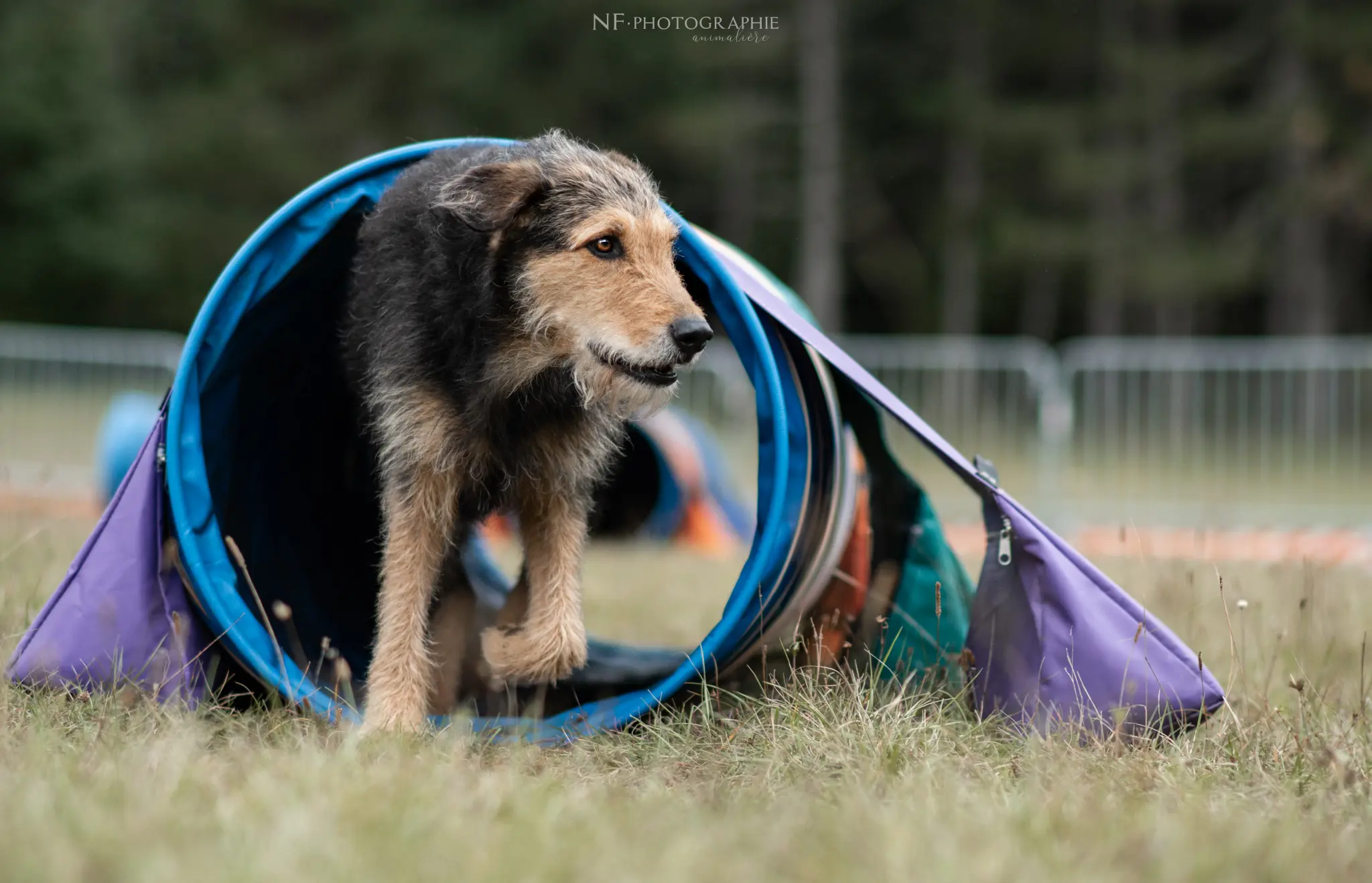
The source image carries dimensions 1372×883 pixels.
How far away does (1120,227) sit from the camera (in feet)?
75.2

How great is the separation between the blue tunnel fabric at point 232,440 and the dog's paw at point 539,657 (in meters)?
0.14

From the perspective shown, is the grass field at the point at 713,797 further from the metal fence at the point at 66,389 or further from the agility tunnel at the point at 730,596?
the metal fence at the point at 66,389

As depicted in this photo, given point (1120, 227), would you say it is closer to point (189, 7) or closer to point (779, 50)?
point (779, 50)

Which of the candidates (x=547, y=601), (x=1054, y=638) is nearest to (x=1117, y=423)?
(x=1054, y=638)

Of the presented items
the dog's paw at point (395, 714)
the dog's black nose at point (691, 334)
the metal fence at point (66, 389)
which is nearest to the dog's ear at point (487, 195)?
the dog's black nose at point (691, 334)

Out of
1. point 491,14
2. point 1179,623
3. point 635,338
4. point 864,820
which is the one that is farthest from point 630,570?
point 491,14

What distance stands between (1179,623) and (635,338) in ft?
8.05

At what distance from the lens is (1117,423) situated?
40.0 ft

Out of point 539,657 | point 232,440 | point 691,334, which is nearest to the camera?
point 691,334

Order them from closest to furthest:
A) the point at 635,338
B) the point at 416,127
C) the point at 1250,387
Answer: the point at 635,338 < the point at 1250,387 < the point at 416,127

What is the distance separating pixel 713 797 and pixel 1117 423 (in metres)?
10.6

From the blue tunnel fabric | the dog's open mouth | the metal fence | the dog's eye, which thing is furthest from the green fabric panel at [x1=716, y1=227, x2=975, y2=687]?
the metal fence

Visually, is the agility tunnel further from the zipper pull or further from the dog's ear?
the dog's ear

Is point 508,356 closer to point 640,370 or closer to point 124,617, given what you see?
point 640,370
